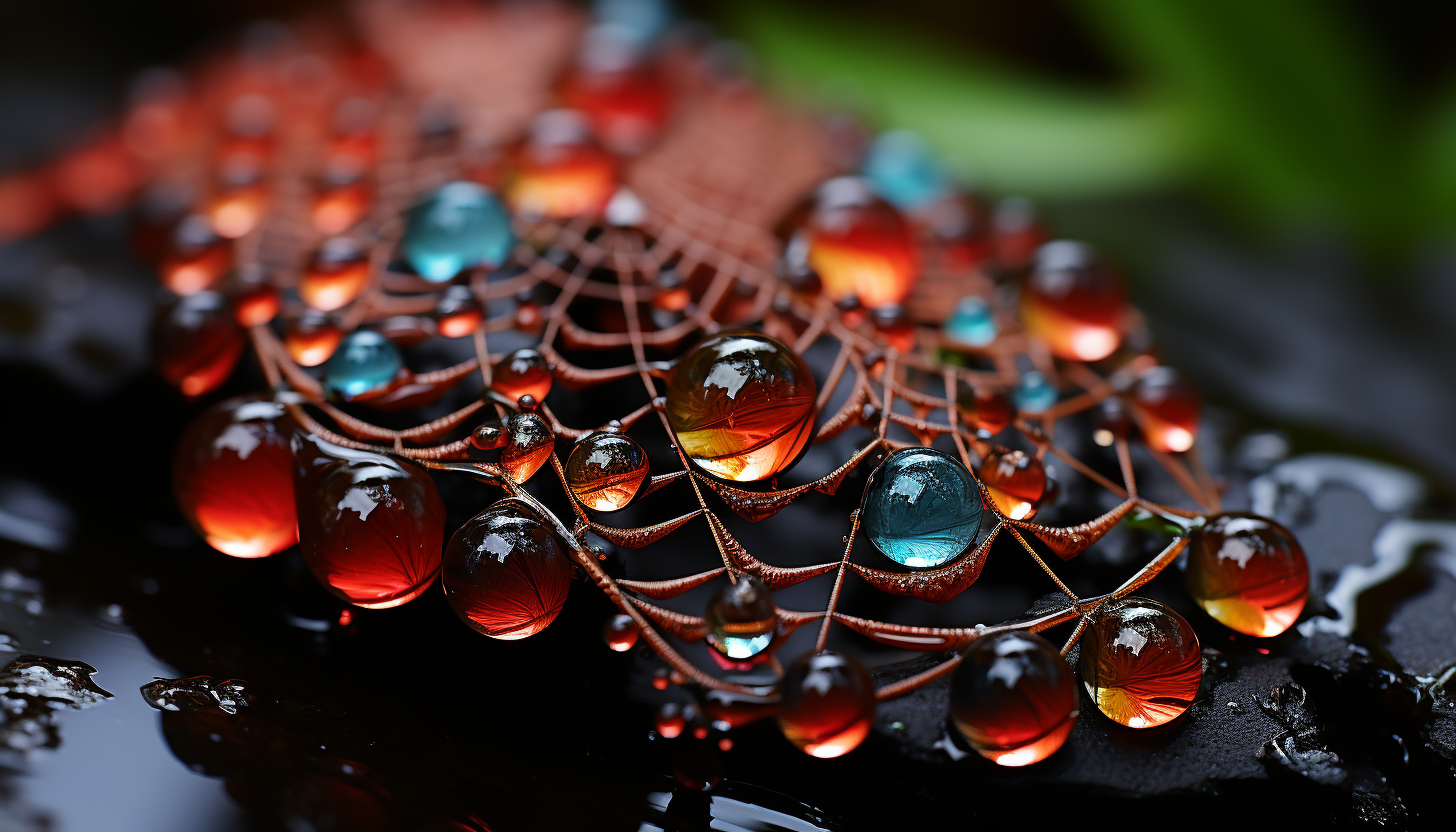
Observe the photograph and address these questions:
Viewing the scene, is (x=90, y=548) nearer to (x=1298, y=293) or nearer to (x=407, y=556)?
(x=407, y=556)

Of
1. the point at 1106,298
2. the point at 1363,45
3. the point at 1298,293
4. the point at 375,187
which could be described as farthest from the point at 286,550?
the point at 1363,45

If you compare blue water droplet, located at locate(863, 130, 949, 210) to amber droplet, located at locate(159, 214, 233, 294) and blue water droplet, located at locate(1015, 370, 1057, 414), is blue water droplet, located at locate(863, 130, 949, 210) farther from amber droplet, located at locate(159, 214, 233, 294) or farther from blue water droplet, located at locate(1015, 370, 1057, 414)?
amber droplet, located at locate(159, 214, 233, 294)

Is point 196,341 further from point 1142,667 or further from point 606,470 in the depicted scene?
point 1142,667

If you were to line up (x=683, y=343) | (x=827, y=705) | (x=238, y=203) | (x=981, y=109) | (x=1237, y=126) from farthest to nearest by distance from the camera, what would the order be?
(x=981, y=109)
(x=1237, y=126)
(x=238, y=203)
(x=683, y=343)
(x=827, y=705)

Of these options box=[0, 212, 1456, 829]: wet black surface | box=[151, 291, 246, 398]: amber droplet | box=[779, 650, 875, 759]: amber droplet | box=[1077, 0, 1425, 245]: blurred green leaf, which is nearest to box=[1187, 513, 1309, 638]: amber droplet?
box=[0, 212, 1456, 829]: wet black surface

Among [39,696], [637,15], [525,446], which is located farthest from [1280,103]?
[39,696]
